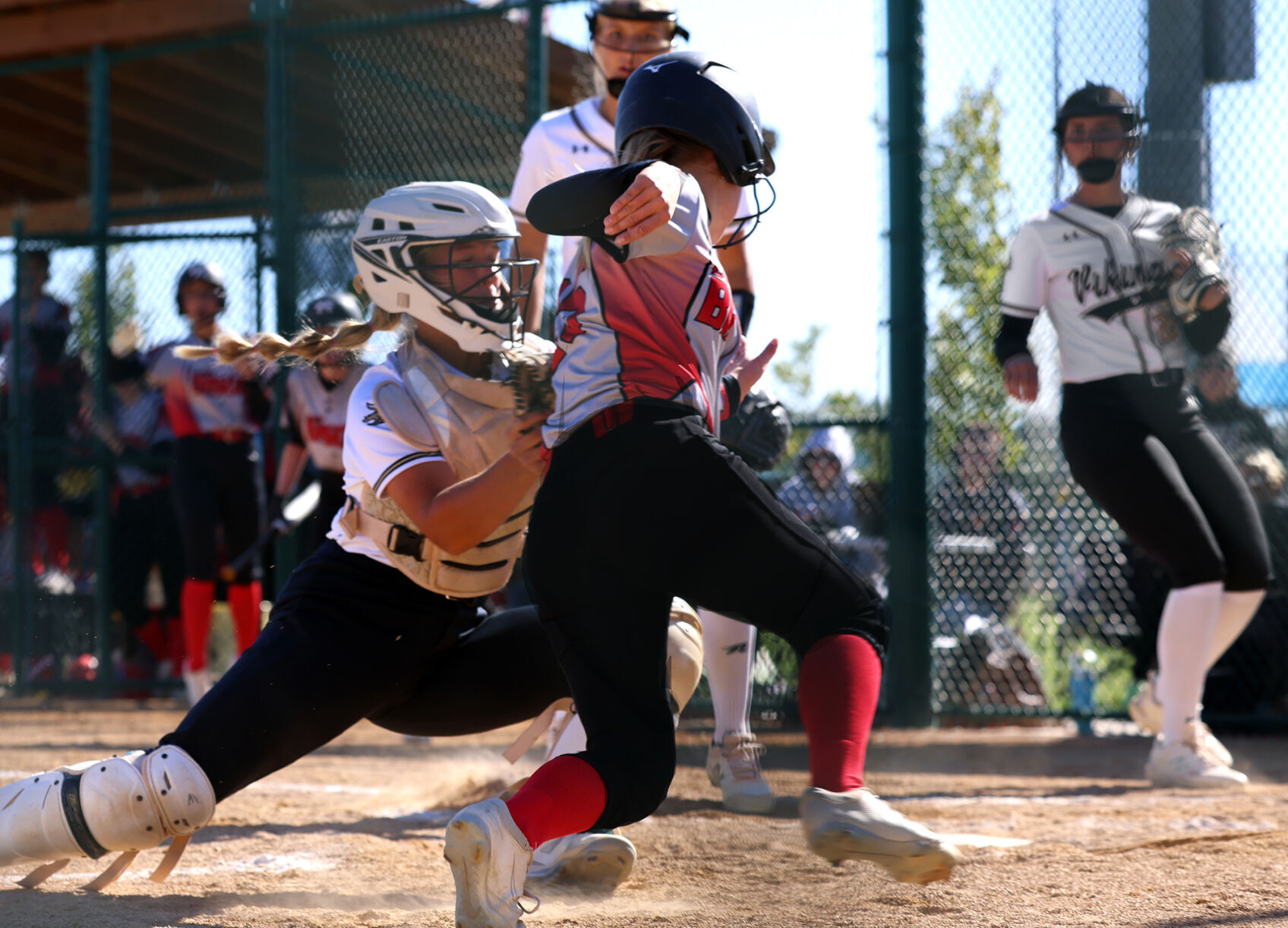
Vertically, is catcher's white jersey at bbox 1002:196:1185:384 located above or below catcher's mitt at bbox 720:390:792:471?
above

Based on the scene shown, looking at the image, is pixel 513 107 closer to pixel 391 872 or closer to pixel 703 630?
pixel 703 630

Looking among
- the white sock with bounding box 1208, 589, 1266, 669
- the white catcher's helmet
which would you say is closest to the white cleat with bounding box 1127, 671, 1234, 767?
the white sock with bounding box 1208, 589, 1266, 669

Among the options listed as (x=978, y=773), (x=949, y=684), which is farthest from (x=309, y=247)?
(x=978, y=773)

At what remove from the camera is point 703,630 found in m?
3.92

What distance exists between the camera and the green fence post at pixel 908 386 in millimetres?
6254

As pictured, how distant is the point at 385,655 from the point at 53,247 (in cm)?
634

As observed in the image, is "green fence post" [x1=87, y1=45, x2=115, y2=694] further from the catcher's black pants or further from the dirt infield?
the catcher's black pants

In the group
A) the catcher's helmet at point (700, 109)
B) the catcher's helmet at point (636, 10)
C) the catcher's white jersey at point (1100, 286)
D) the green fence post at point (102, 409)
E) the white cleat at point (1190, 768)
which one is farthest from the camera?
the green fence post at point (102, 409)

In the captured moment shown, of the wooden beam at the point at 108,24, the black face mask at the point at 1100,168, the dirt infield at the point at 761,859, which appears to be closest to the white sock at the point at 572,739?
the dirt infield at the point at 761,859

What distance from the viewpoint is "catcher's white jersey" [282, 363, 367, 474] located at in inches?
253

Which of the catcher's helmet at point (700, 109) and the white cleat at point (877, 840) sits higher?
the catcher's helmet at point (700, 109)

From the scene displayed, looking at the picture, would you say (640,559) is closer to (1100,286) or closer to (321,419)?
(1100,286)

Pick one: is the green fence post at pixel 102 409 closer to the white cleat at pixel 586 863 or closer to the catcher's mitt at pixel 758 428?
the catcher's mitt at pixel 758 428

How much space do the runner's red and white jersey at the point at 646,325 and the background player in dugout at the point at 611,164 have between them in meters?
1.16
